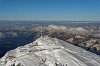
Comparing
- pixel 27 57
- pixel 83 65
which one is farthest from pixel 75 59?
pixel 27 57

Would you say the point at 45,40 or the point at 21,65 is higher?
the point at 45,40

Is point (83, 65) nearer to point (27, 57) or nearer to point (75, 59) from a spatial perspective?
point (75, 59)

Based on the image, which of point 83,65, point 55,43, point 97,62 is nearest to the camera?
point 83,65

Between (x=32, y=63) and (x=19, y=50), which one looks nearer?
(x=32, y=63)

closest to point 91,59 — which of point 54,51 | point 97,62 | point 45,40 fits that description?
point 97,62

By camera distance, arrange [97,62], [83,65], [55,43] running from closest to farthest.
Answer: [83,65]
[97,62]
[55,43]

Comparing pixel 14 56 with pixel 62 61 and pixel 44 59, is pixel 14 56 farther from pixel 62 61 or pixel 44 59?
pixel 62 61
